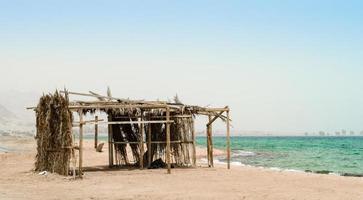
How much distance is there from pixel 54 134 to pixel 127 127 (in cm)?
382

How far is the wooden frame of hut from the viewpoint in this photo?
1795 cm

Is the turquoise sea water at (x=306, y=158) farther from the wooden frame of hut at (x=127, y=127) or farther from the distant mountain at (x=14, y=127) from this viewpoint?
the distant mountain at (x=14, y=127)

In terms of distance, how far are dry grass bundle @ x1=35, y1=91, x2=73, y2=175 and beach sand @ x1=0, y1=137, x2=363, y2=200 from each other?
0.50 meters

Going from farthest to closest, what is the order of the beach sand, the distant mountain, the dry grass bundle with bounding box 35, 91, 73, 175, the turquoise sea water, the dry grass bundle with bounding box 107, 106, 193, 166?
the distant mountain → the turquoise sea water → the dry grass bundle with bounding box 107, 106, 193, 166 → the dry grass bundle with bounding box 35, 91, 73, 175 → the beach sand

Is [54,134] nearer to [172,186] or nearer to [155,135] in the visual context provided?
[155,135]

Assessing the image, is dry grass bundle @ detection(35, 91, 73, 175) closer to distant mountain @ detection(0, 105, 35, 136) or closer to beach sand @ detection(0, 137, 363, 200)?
beach sand @ detection(0, 137, 363, 200)

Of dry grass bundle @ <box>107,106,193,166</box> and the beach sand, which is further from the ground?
dry grass bundle @ <box>107,106,193,166</box>

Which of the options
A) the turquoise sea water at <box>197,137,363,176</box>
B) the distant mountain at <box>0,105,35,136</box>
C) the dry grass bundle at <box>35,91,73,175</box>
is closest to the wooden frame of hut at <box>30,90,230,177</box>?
the dry grass bundle at <box>35,91,73,175</box>

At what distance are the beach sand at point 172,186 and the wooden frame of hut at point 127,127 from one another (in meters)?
0.96

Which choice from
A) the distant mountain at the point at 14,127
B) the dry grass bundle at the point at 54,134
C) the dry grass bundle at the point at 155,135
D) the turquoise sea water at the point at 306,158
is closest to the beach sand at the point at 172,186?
the dry grass bundle at the point at 54,134

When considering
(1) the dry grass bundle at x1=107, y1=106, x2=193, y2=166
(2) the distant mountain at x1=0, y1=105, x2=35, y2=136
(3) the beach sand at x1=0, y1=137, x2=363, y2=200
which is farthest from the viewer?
(2) the distant mountain at x1=0, y1=105, x2=35, y2=136

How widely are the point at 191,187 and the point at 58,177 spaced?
16.3 ft

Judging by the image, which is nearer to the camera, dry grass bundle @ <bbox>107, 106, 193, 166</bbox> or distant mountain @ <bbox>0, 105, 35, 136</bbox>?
dry grass bundle @ <bbox>107, 106, 193, 166</bbox>

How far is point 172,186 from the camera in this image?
15.1 m
